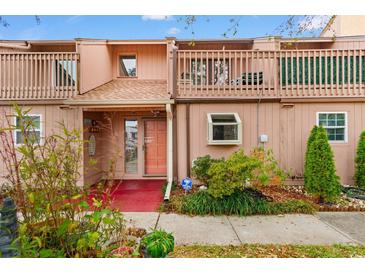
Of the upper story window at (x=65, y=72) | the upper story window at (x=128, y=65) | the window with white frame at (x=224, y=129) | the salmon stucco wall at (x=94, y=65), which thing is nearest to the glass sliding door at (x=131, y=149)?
the salmon stucco wall at (x=94, y=65)

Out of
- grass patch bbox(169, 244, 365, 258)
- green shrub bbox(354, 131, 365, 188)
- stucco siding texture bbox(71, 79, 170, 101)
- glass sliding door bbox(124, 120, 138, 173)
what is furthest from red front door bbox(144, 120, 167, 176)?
green shrub bbox(354, 131, 365, 188)

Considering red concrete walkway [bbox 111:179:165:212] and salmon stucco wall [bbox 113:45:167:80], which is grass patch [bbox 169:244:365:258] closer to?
red concrete walkway [bbox 111:179:165:212]

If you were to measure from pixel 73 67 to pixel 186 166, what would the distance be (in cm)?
453

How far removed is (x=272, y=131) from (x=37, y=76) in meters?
7.24

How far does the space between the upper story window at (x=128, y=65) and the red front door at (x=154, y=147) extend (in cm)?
235

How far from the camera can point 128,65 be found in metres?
9.49

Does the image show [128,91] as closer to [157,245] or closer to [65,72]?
[65,72]

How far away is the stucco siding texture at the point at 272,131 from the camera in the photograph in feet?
22.3

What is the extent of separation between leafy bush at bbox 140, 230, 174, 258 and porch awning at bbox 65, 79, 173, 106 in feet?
12.8

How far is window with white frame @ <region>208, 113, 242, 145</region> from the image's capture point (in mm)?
6492
